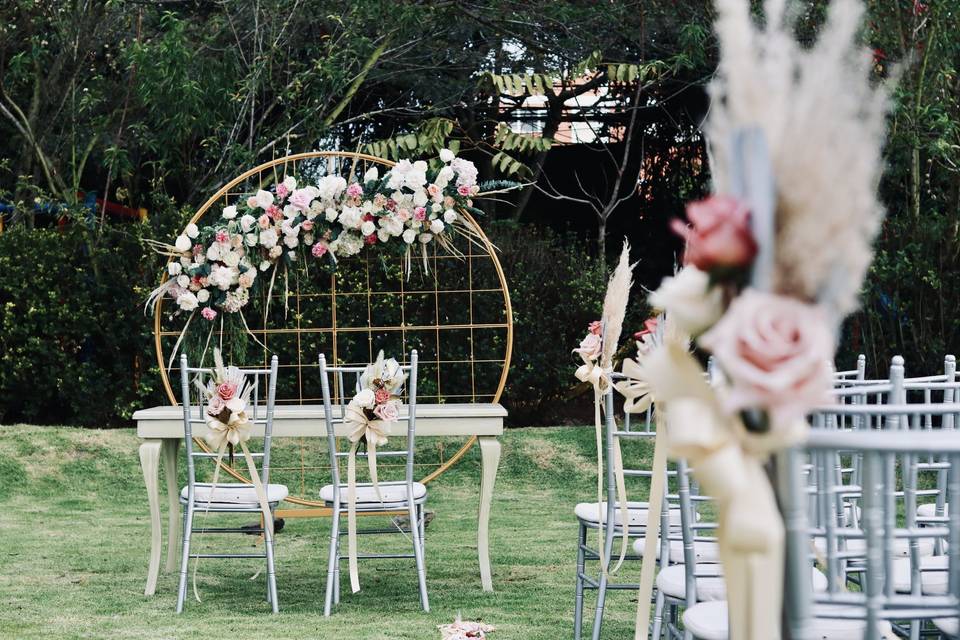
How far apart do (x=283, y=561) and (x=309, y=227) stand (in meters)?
1.60

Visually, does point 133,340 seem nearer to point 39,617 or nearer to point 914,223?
point 39,617

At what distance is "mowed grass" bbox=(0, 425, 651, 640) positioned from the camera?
414cm

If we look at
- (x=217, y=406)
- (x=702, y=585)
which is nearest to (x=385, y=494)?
(x=217, y=406)

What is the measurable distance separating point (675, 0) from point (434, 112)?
1.94 metres

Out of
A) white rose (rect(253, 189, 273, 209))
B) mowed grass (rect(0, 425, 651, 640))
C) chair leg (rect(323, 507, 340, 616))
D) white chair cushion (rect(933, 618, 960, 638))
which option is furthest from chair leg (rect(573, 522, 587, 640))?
white rose (rect(253, 189, 273, 209))

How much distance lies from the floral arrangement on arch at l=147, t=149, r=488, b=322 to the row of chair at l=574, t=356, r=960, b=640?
202 centimetres

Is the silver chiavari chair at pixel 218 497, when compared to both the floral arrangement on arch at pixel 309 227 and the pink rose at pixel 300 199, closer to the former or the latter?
the floral arrangement on arch at pixel 309 227

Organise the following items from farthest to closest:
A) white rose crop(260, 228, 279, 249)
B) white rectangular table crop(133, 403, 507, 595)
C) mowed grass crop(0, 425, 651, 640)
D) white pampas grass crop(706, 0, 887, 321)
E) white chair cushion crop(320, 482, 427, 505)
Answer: white rose crop(260, 228, 279, 249), white rectangular table crop(133, 403, 507, 595), white chair cushion crop(320, 482, 427, 505), mowed grass crop(0, 425, 651, 640), white pampas grass crop(706, 0, 887, 321)

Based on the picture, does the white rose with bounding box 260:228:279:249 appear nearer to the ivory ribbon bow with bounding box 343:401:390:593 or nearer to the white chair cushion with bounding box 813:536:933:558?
the ivory ribbon bow with bounding box 343:401:390:593

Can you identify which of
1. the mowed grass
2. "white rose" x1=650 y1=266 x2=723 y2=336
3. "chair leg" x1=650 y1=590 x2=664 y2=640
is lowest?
the mowed grass

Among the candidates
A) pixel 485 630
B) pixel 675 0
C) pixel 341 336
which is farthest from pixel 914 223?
pixel 485 630

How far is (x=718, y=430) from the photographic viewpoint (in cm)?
125

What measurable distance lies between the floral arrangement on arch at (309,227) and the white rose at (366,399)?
1101 mm

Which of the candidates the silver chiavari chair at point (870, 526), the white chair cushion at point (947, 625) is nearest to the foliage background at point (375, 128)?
the white chair cushion at point (947, 625)
